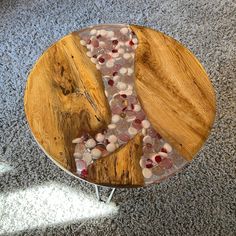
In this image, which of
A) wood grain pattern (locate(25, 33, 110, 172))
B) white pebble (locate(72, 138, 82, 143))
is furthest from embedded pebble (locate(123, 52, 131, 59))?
white pebble (locate(72, 138, 82, 143))

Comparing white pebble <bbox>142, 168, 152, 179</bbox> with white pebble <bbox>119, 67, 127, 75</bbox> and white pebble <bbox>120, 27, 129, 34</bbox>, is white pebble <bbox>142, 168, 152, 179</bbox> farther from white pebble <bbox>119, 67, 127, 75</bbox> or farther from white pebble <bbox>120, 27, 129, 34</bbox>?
white pebble <bbox>120, 27, 129, 34</bbox>

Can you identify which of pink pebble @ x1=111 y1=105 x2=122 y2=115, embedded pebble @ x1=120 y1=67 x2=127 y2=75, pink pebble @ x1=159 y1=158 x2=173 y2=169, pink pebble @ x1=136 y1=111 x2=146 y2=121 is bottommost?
pink pebble @ x1=159 y1=158 x2=173 y2=169

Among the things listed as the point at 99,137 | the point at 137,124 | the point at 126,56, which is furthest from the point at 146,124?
the point at 126,56

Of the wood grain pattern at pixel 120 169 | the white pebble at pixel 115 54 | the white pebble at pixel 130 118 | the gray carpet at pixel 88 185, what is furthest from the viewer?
the gray carpet at pixel 88 185

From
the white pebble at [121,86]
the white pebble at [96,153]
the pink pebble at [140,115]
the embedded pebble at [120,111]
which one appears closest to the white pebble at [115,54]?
the embedded pebble at [120,111]

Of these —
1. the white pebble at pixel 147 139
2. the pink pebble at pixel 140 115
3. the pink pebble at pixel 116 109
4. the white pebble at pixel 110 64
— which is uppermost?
the white pebble at pixel 110 64

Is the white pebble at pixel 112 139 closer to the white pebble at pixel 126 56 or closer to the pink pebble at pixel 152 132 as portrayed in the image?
the pink pebble at pixel 152 132
